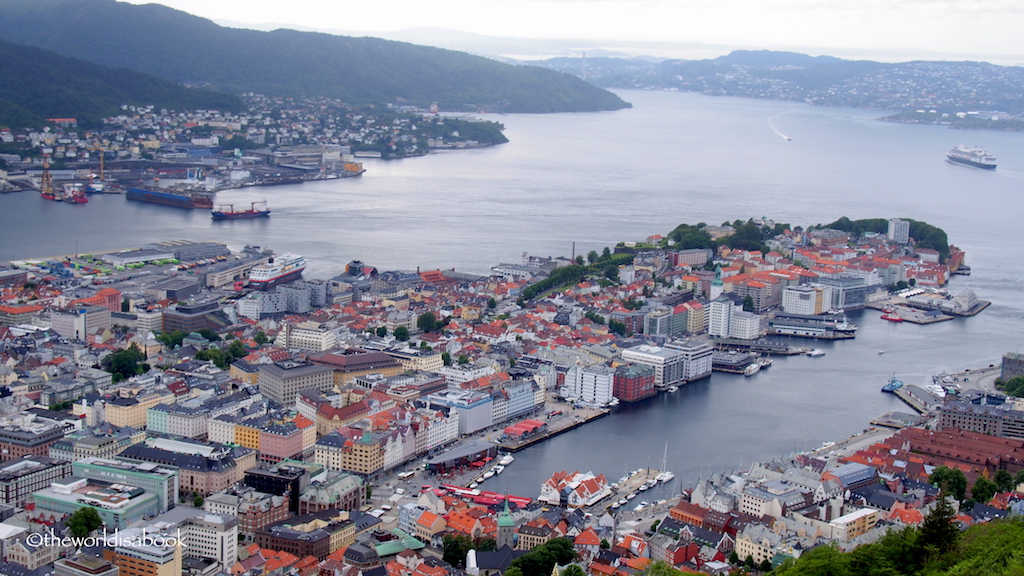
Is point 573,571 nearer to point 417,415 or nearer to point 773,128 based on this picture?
point 417,415

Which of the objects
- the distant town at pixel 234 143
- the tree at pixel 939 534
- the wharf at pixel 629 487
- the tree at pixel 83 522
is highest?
the distant town at pixel 234 143

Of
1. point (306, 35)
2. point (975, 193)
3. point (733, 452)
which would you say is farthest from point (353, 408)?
point (306, 35)

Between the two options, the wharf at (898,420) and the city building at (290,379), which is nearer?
the wharf at (898,420)

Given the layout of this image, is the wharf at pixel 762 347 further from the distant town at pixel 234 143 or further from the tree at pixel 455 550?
the distant town at pixel 234 143

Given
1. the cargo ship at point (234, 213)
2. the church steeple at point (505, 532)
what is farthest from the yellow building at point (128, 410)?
the cargo ship at point (234, 213)

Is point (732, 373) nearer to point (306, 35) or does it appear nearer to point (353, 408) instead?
point (353, 408)

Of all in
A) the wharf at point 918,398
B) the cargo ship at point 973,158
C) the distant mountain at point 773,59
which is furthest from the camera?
the distant mountain at point 773,59

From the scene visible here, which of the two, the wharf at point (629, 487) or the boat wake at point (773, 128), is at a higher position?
the boat wake at point (773, 128)
